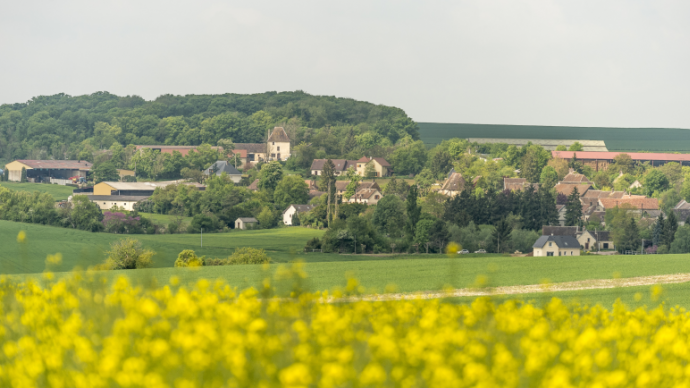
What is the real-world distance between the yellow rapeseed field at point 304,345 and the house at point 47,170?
11081cm

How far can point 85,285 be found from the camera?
615 cm

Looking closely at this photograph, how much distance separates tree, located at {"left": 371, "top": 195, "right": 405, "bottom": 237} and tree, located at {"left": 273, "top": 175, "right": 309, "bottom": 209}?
2419cm

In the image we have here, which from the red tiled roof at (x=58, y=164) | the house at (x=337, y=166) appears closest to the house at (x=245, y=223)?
the house at (x=337, y=166)

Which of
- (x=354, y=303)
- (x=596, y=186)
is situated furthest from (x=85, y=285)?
(x=596, y=186)

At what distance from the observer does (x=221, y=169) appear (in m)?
110

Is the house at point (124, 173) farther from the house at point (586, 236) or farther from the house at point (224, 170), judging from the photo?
the house at point (586, 236)

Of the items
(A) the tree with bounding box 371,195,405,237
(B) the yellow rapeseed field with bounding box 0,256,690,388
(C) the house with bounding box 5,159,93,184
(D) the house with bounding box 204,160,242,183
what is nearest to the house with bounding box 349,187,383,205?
(D) the house with bounding box 204,160,242,183

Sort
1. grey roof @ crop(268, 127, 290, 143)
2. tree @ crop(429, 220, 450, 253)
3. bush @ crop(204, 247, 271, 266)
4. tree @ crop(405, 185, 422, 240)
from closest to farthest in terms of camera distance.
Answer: bush @ crop(204, 247, 271, 266)
tree @ crop(429, 220, 450, 253)
tree @ crop(405, 185, 422, 240)
grey roof @ crop(268, 127, 290, 143)

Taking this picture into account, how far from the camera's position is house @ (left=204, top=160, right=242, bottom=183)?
350 feet

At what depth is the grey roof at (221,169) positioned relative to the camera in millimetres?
108294

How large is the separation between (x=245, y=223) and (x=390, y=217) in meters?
17.3

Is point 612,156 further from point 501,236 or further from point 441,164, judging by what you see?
point 501,236

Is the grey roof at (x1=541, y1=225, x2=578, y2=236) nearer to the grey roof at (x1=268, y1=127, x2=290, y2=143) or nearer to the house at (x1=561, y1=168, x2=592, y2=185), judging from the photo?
the house at (x1=561, y1=168, x2=592, y2=185)

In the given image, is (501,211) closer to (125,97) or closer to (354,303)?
(354,303)
